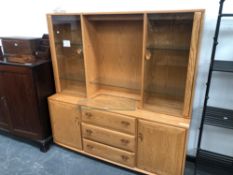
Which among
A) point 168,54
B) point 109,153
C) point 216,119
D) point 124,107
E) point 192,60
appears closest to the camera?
point 192,60

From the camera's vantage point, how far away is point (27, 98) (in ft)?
7.10

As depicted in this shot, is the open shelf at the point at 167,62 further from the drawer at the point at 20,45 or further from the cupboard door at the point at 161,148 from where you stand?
the drawer at the point at 20,45

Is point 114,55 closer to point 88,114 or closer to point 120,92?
point 120,92

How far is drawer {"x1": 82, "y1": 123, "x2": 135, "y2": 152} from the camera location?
1884mm

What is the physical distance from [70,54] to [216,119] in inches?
65.1

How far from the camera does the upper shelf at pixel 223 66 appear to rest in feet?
4.95

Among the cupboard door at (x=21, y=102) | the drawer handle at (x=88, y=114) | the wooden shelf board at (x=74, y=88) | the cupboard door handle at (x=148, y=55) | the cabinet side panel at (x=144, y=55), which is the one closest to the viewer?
the cabinet side panel at (x=144, y=55)

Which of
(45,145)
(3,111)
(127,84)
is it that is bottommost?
(45,145)

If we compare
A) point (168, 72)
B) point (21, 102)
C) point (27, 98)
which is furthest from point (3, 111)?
point (168, 72)

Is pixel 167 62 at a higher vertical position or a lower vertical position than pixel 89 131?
higher

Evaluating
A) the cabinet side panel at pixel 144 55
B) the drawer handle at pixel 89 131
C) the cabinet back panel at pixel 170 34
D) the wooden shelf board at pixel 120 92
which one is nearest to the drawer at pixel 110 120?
the drawer handle at pixel 89 131

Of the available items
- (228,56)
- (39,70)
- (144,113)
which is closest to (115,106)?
(144,113)

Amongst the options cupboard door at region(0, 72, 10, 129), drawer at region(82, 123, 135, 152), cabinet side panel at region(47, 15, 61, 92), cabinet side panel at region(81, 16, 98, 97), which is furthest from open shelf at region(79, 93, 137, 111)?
cupboard door at region(0, 72, 10, 129)

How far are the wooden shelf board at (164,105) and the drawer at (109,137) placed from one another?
35 centimetres
